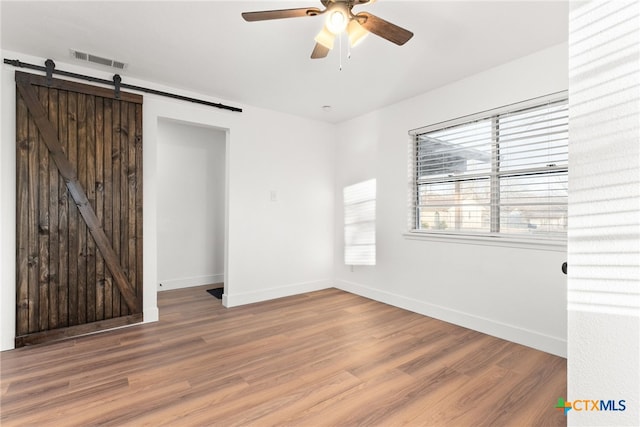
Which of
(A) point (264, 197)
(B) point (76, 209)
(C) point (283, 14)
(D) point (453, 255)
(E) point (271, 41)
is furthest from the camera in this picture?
(A) point (264, 197)

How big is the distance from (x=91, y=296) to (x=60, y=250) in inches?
20.1

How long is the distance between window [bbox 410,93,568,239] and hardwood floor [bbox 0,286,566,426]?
42.4 inches

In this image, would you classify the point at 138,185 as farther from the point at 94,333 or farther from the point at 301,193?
the point at 301,193

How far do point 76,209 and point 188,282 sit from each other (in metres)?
2.18

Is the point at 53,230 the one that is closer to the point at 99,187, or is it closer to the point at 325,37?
the point at 99,187

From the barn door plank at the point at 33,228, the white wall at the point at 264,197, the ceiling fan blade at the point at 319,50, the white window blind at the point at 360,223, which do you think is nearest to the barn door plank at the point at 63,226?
the barn door plank at the point at 33,228

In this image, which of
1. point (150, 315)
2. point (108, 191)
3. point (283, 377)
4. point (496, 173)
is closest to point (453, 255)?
point (496, 173)

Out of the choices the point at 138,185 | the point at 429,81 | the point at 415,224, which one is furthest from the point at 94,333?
the point at 429,81

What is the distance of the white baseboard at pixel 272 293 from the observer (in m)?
3.78

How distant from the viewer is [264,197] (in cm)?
407

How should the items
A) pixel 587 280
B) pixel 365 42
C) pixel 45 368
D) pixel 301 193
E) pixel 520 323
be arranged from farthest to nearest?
pixel 301 193
pixel 520 323
pixel 365 42
pixel 45 368
pixel 587 280

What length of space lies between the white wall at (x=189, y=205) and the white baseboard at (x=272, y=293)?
4.23 feet

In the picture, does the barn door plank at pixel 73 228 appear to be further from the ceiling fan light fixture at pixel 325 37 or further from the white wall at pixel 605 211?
the white wall at pixel 605 211

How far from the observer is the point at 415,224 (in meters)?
3.67
